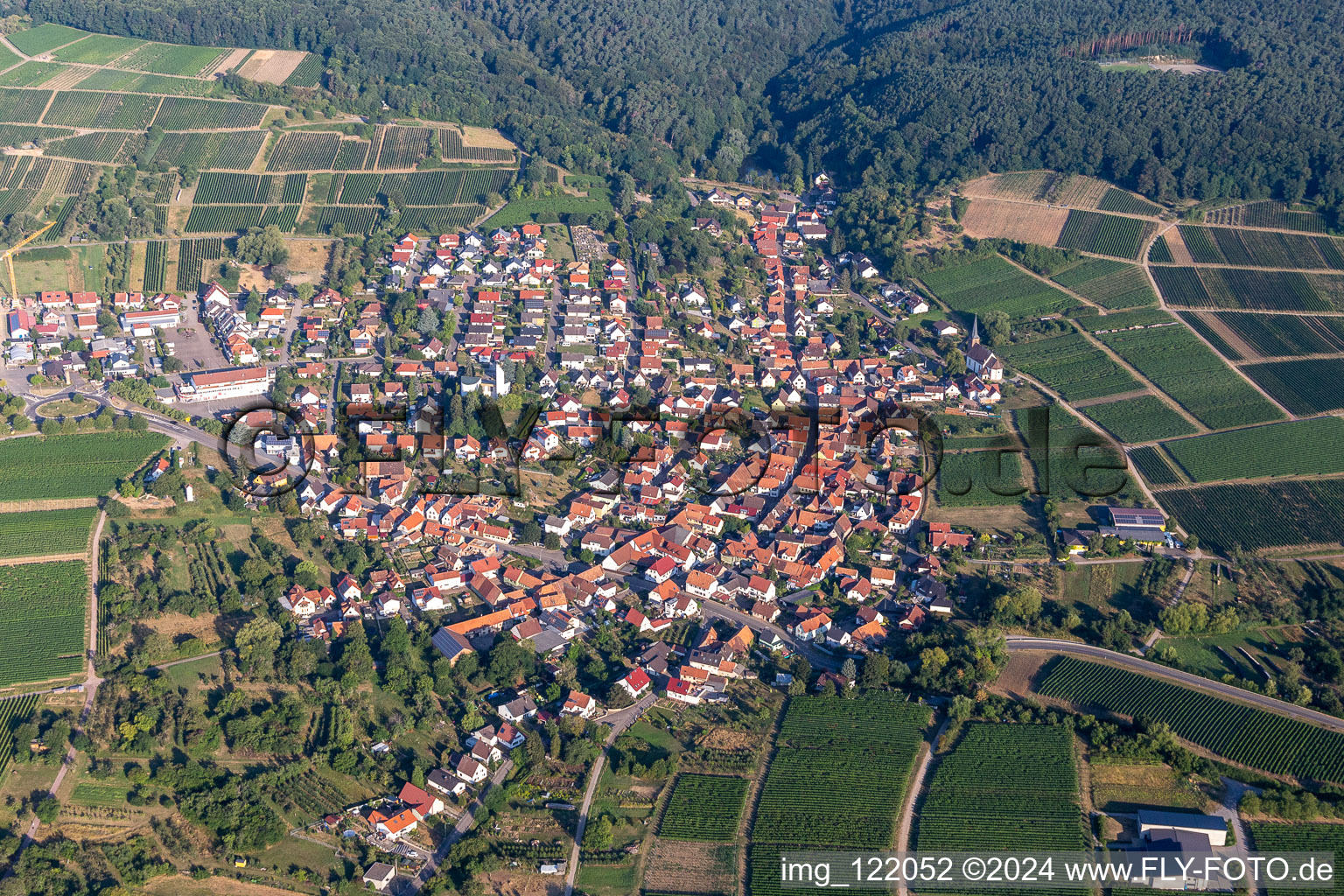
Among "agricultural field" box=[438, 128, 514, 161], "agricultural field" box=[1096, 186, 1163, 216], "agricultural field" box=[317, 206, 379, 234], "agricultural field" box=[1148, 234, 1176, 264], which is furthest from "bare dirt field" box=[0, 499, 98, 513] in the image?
"agricultural field" box=[1096, 186, 1163, 216]

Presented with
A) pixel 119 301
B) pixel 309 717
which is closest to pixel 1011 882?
pixel 309 717

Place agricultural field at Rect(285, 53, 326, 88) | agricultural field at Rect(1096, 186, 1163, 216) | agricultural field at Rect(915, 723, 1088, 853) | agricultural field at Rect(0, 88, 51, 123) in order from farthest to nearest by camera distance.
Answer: agricultural field at Rect(285, 53, 326, 88) → agricultural field at Rect(0, 88, 51, 123) → agricultural field at Rect(1096, 186, 1163, 216) → agricultural field at Rect(915, 723, 1088, 853)

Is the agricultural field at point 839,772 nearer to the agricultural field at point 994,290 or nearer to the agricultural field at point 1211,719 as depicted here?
the agricultural field at point 1211,719

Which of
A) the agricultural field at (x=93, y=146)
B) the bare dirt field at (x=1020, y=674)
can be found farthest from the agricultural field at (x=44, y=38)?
the bare dirt field at (x=1020, y=674)

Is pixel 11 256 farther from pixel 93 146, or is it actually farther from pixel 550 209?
pixel 550 209

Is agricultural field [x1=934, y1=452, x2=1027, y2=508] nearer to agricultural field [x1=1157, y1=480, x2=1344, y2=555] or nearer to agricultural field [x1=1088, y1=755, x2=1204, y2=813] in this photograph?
agricultural field [x1=1157, y1=480, x2=1344, y2=555]

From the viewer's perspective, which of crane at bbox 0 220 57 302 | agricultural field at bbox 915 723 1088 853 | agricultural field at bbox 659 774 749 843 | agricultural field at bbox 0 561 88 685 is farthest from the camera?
crane at bbox 0 220 57 302
